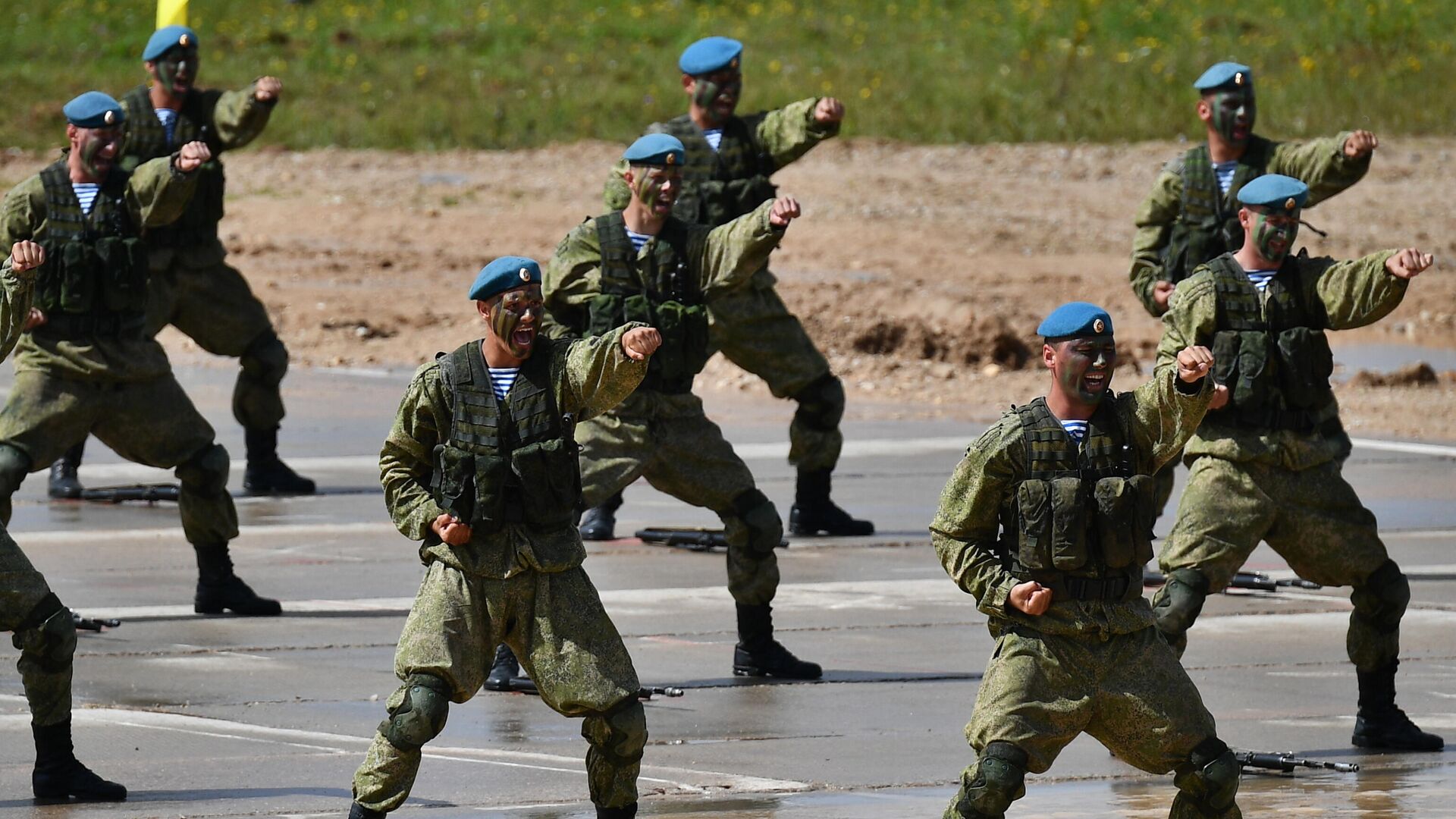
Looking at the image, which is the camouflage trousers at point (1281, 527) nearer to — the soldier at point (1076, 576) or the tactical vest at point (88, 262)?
the soldier at point (1076, 576)

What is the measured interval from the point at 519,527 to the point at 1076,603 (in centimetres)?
174

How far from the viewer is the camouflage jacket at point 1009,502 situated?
289 inches

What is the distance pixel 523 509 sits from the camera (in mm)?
7863

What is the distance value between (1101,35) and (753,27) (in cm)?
525

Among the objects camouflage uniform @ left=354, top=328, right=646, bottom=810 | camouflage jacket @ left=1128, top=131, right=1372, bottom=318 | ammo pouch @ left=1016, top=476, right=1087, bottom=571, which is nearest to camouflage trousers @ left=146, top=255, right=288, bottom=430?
camouflage jacket @ left=1128, top=131, right=1372, bottom=318

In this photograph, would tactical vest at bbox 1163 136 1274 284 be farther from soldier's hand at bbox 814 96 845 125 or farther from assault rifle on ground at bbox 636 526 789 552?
assault rifle on ground at bbox 636 526 789 552

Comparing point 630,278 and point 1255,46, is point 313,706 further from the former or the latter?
point 1255,46

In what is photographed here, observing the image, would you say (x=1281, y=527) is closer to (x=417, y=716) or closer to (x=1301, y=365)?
(x=1301, y=365)

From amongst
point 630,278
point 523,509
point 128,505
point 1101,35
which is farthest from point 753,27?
point 523,509

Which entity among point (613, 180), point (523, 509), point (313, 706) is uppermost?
point (613, 180)

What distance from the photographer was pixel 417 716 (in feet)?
24.7

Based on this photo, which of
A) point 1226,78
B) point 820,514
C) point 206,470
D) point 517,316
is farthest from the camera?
point 820,514

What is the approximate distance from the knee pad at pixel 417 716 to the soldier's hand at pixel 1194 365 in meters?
2.39

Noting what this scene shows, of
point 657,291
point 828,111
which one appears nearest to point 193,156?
point 657,291
